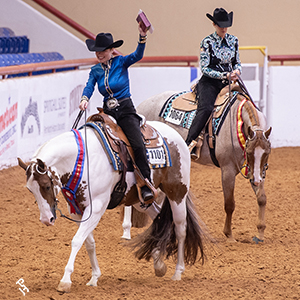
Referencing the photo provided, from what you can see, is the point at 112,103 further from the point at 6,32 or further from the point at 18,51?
the point at 6,32

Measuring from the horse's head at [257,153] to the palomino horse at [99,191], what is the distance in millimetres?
901

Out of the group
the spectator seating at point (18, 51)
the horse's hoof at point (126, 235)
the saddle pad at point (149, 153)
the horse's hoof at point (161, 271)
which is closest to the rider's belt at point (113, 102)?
the saddle pad at point (149, 153)

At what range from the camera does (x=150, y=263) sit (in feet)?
17.0

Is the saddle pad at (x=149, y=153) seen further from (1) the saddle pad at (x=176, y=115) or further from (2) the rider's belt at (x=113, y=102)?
(1) the saddle pad at (x=176, y=115)

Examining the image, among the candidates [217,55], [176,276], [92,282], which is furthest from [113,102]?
[217,55]

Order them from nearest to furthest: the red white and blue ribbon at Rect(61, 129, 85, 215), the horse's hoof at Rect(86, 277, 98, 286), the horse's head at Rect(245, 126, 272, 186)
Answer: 1. the red white and blue ribbon at Rect(61, 129, 85, 215)
2. the horse's hoof at Rect(86, 277, 98, 286)
3. the horse's head at Rect(245, 126, 272, 186)

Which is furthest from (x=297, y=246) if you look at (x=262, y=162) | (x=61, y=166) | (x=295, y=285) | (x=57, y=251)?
(x=61, y=166)

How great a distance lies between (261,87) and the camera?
37.6 feet

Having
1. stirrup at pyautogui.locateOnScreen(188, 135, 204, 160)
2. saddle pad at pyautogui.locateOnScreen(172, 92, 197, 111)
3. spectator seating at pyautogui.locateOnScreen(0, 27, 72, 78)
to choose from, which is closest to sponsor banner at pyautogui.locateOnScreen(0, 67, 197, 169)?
spectator seating at pyautogui.locateOnScreen(0, 27, 72, 78)

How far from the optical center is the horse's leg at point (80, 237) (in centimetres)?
386

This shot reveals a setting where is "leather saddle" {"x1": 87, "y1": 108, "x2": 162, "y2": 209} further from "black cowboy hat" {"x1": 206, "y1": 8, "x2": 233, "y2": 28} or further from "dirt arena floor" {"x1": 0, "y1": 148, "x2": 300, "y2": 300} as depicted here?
"black cowboy hat" {"x1": 206, "y1": 8, "x2": 233, "y2": 28}

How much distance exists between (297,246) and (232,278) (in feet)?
4.25

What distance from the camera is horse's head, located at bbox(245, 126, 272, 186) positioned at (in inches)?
213

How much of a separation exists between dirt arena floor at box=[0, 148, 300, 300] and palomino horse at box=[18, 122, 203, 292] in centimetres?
23
